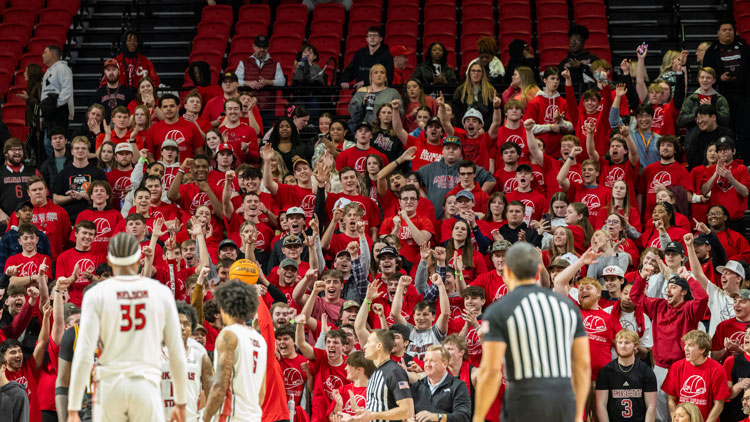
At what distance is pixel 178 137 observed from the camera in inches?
582

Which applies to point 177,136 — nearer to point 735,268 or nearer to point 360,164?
point 360,164

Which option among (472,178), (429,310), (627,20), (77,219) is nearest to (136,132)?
(77,219)

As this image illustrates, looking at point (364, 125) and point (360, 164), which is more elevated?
point (364, 125)

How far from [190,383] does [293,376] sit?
2151mm

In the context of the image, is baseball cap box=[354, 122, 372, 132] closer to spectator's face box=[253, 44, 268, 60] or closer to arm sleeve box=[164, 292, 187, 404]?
spectator's face box=[253, 44, 268, 60]

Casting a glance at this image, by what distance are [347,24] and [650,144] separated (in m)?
6.64

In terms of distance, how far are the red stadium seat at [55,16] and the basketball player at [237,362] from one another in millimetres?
12496

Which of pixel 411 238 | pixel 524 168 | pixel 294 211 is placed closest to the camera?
pixel 294 211

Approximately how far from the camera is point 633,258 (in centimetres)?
1277

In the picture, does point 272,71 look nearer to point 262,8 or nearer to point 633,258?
point 262,8

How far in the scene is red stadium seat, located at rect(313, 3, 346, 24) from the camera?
61.7 ft

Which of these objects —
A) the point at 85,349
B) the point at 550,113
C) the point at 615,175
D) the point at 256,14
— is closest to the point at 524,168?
the point at 615,175

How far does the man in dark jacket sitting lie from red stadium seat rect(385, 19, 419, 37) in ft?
30.9

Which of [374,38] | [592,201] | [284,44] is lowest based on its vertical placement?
[592,201]
